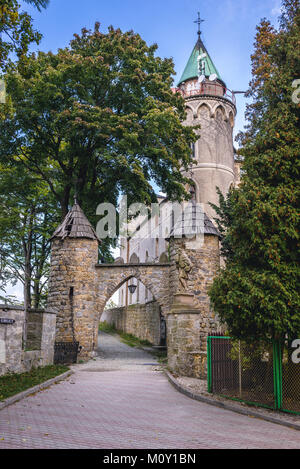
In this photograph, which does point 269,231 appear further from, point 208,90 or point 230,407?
point 208,90

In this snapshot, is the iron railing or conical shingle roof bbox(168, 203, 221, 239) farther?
the iron railing

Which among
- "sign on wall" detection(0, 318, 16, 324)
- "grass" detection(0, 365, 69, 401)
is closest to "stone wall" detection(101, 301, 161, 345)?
"grass" detection(0, 365, 69, 401)

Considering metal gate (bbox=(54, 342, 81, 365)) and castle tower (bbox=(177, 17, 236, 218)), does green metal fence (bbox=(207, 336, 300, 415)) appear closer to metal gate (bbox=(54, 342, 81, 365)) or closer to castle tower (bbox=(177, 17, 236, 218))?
metal gate (bbox=(54, 342, 81, 365))

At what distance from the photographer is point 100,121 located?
19031 millimetres

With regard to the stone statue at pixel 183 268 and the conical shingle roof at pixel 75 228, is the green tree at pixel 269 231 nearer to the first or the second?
the stone statue at pixel 183 268

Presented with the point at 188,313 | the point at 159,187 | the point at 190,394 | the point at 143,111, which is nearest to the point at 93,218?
the point at 159,187

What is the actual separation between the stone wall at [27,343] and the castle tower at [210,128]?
1687 cm

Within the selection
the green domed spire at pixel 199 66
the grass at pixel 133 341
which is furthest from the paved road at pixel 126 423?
the green domed spire at pixel 199 66

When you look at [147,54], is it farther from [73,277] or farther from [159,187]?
[73,277]

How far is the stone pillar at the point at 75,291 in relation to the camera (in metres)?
17.6

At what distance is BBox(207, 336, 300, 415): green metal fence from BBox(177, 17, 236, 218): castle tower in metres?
19.1

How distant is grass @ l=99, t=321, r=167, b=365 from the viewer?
63.7 ft
